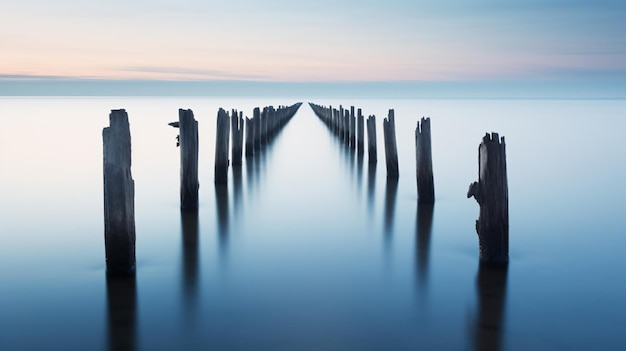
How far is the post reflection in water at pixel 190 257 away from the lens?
18.0ft

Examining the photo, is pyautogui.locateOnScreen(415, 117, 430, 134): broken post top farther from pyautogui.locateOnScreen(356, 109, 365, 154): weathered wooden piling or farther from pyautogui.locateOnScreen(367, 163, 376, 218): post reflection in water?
pyautogui.locateOnScreen(356, 109, 365, 154): weathered wooden piling

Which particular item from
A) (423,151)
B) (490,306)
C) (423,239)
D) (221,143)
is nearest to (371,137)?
(221,143)

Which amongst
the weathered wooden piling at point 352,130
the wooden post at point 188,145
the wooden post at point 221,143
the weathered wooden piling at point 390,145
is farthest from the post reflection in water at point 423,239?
the weathered wooden piling at point 352,130

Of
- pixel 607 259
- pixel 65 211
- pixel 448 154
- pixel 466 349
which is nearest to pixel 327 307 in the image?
pixel 466 349

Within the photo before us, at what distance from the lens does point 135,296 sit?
5.23m

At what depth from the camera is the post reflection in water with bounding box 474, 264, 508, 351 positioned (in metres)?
4.38

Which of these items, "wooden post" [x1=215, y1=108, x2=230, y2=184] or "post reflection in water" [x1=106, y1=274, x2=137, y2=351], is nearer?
"post reflection in water" [x1=106, y1=274, x2=137, y2=351]

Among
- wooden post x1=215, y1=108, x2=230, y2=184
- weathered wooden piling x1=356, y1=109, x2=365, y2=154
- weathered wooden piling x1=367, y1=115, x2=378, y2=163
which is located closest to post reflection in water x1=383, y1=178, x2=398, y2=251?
weathered wooden piling x1=367, y1=115, x2=378, y2=163

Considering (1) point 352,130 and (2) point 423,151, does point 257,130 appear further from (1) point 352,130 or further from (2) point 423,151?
(2) point 423,151

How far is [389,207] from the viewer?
33.0ft

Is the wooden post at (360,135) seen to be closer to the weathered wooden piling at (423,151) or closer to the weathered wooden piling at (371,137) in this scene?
the weathered wooden piling at (371,137)

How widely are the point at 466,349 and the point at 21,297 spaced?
Answer: 11.6 ft

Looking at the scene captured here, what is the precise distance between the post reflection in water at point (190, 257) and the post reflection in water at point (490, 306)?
2.17 meters

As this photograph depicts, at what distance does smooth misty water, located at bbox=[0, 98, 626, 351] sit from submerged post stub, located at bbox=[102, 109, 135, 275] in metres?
0.43
